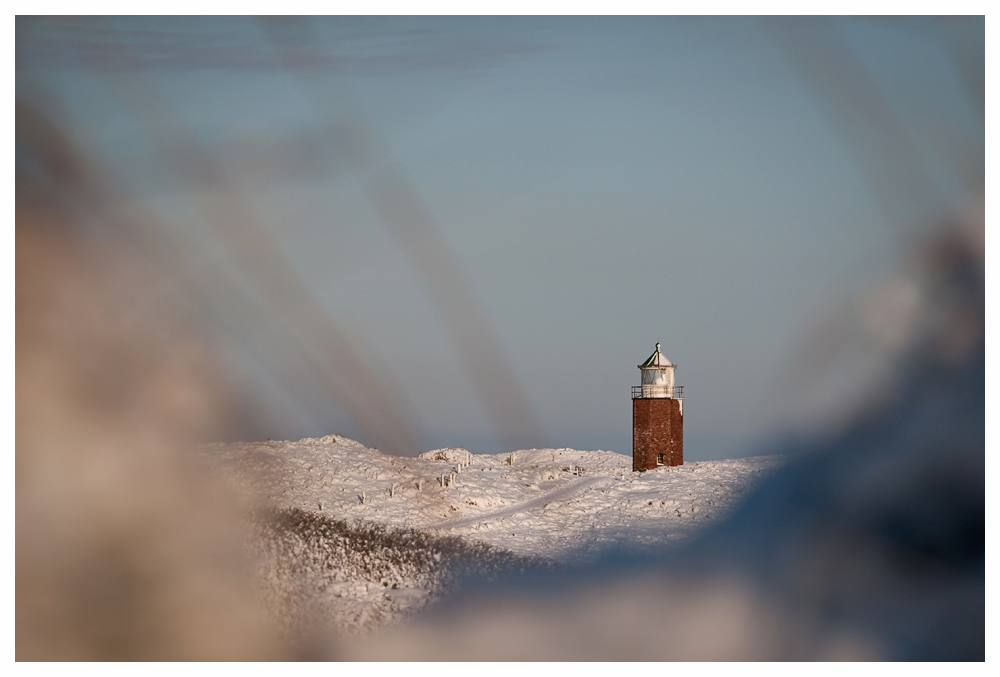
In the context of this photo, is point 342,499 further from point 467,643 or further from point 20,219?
point 20,219

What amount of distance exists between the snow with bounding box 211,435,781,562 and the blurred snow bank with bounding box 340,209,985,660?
1.21m

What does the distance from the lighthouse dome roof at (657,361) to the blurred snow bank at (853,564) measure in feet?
24.5

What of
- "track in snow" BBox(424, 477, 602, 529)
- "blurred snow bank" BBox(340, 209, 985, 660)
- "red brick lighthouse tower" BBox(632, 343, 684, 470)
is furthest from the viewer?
"red brick lighthouse tower" BBox(632, 343, 684, 470)

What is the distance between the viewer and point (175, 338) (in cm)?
1094

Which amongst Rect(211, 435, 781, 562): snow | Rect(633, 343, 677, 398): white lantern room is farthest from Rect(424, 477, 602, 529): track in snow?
Rect(633, 343, 677, 398): white lantern room

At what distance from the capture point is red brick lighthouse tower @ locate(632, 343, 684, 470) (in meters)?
19.7

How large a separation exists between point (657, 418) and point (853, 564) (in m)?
8.54

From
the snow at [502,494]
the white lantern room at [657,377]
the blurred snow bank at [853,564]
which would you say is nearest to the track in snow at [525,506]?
the snow at [502,494]

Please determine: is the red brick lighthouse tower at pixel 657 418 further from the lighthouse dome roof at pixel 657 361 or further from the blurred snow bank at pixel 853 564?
the blurred snow bank at pixel 853 564

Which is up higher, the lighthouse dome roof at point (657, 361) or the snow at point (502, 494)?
the lighthouse dome roof at point (657, 361)

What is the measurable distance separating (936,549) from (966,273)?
3539 millimetres

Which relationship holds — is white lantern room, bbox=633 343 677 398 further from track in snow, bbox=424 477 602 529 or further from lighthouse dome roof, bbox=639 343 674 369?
track in snow, bbox=424 477 602 529

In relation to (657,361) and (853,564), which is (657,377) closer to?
(657,361)

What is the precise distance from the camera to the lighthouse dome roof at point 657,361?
65.2ft
